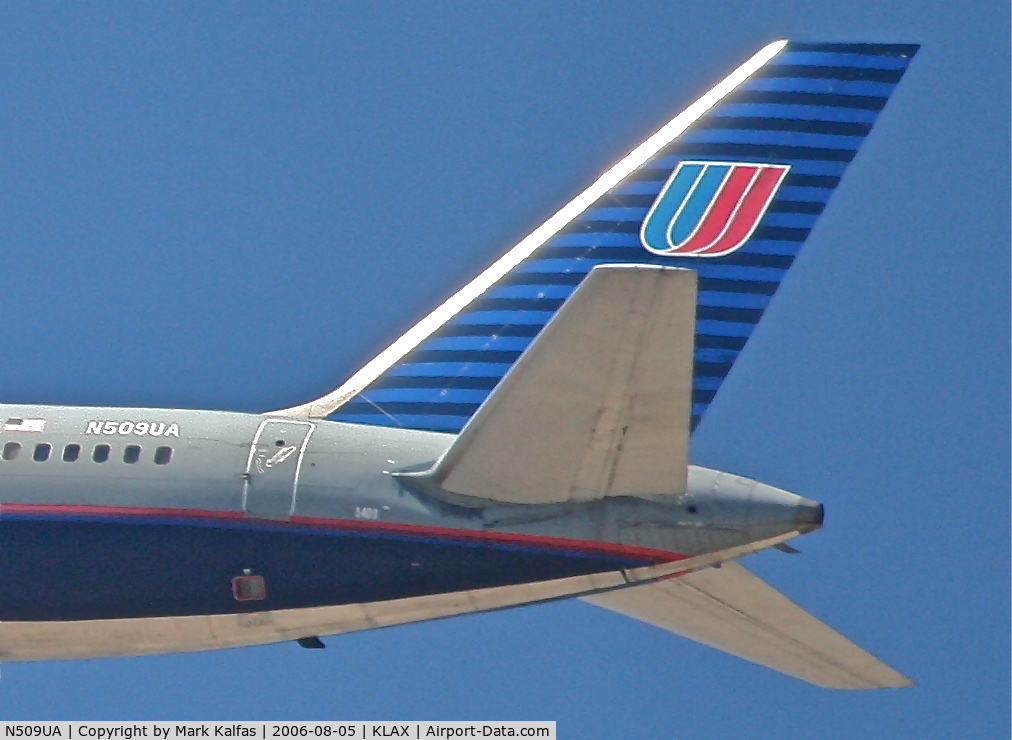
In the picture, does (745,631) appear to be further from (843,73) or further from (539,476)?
(843,73)

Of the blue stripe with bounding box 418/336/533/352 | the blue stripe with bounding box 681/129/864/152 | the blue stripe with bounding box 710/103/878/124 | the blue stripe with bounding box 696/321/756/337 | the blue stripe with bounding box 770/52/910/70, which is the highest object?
the blue stripe with bounding box 770/52/910/70

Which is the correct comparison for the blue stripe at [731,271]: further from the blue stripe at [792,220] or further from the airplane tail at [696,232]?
the blue stripe at [792,220]

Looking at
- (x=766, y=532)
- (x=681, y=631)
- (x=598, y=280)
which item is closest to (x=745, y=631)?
(x=681, y=631)

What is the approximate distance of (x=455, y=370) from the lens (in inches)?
1069

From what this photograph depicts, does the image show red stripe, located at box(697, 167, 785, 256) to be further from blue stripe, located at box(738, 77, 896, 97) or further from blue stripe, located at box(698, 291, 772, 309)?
blue stripe, located at box(738, 77, 896, 97)

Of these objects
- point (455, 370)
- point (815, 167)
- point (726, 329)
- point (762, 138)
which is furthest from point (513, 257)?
point (815, 167)

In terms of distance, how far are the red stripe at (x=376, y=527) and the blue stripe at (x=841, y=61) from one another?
817 cm

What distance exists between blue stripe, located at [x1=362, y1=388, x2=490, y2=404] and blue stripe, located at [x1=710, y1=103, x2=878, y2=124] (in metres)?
5.23

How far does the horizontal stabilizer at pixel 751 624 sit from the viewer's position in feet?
85.6

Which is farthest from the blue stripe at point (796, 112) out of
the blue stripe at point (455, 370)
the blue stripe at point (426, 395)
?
the blue stripe at point (426, 395)

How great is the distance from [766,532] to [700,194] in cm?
556

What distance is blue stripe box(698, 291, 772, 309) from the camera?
2709 cm

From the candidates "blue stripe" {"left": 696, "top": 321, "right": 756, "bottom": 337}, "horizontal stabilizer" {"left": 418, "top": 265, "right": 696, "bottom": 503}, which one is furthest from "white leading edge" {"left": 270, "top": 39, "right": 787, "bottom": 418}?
"horizontal stabilizer" {"left": 418, "top": 265, "right": 696, "bottom": 503}

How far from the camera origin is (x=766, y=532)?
2397 cm
